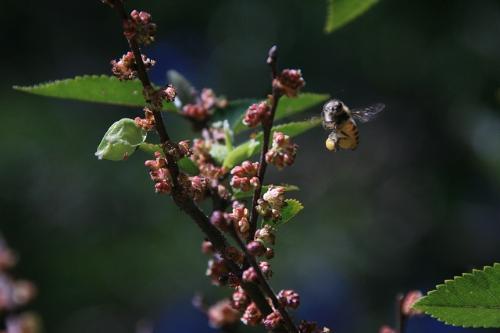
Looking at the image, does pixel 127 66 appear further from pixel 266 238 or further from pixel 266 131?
pixel 266 238

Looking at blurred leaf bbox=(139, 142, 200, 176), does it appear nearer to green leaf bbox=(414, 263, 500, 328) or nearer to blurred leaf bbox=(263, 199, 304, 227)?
blurred leaf bbox=(263, 199, 304, 227)

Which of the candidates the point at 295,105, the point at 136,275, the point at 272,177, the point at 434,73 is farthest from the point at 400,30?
the point at 295,105

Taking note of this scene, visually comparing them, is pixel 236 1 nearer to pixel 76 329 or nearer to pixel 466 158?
pixel 466 158

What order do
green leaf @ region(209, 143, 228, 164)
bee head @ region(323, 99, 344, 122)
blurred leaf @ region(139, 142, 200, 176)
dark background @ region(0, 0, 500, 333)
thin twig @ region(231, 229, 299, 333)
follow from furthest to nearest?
dark background @ region(0, 0, 500, 333) → bee head @ region(323, 99, 344, 122) → green leaf @ region(209, 143, 228, 164) → blurred leaf @ region(139, 142, 200, 176) → thin twig @ region(231, 229, 299, 333)

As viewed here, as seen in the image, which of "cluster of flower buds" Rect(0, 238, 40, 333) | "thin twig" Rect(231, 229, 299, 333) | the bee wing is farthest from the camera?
"cluster of flower buds" Rect(0, 238, 40, 333)

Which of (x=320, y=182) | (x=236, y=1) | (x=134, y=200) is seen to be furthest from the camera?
(x=236, y=1)

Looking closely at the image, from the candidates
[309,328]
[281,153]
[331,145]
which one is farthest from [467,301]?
[331,145]

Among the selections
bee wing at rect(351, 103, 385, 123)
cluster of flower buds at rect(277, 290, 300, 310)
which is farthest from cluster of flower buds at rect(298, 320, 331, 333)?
bee wing at rect(351, 103, 385, 123)

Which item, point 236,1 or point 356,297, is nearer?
point 356,297

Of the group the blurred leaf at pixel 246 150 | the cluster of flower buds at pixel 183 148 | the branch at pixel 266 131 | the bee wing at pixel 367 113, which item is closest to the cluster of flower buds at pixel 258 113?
the branch at pixel 266 131
